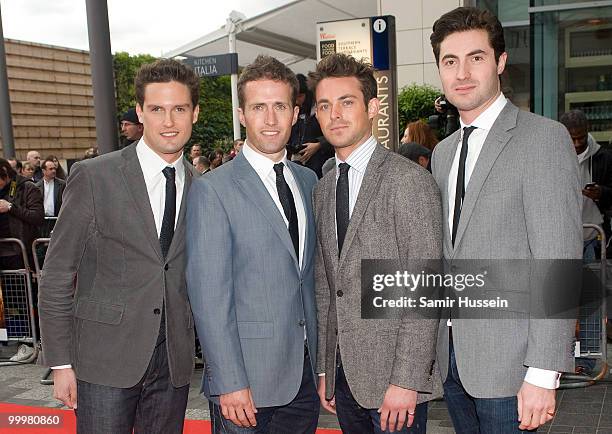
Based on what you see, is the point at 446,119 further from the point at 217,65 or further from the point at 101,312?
the point at 217,65

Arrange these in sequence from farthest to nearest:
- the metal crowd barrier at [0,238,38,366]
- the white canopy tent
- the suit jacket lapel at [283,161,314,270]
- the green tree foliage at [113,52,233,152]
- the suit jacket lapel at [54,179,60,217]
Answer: the green tree foliage at [113,52,233,152]
the white canopy tent
the suit jacket lapel at [54,179,60,217]
the metal crowd barrier at [0,238,38,366]
the suit jacket lapel at [283,161,314,270]

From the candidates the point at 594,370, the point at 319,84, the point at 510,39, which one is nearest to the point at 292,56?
the point at 510,39

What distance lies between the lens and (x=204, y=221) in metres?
2.47

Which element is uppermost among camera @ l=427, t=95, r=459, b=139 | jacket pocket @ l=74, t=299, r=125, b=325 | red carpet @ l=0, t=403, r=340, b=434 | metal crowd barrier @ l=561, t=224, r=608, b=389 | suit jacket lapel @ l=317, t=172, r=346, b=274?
camera @ l=427, t=95, r=459, b=139

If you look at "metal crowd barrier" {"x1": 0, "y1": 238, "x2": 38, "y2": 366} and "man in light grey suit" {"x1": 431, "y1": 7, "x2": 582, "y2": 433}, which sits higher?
"man in light grey suit" {"x1": 431, "y1": 7, "x2": 582, "y2": 433}

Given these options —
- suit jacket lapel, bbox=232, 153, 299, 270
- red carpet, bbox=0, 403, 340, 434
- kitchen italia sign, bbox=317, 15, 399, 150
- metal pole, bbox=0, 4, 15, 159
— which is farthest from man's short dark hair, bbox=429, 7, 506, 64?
metal pole, bbox=0, 4, 15, 159

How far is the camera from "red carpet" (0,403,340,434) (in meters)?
4.71

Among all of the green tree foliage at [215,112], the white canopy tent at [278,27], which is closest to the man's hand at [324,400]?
the white canopy tent at [278,27]

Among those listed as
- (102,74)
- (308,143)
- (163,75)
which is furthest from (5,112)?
(163,75)

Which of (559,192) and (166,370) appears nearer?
(559,192)

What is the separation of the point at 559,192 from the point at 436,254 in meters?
0.48

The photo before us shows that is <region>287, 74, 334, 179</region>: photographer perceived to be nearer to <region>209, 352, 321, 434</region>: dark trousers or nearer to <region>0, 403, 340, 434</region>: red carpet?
<region>0, 403, 340, 434</region>: red carpet

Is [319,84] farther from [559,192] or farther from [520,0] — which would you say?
[520,0]

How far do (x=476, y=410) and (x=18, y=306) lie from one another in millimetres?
5516
